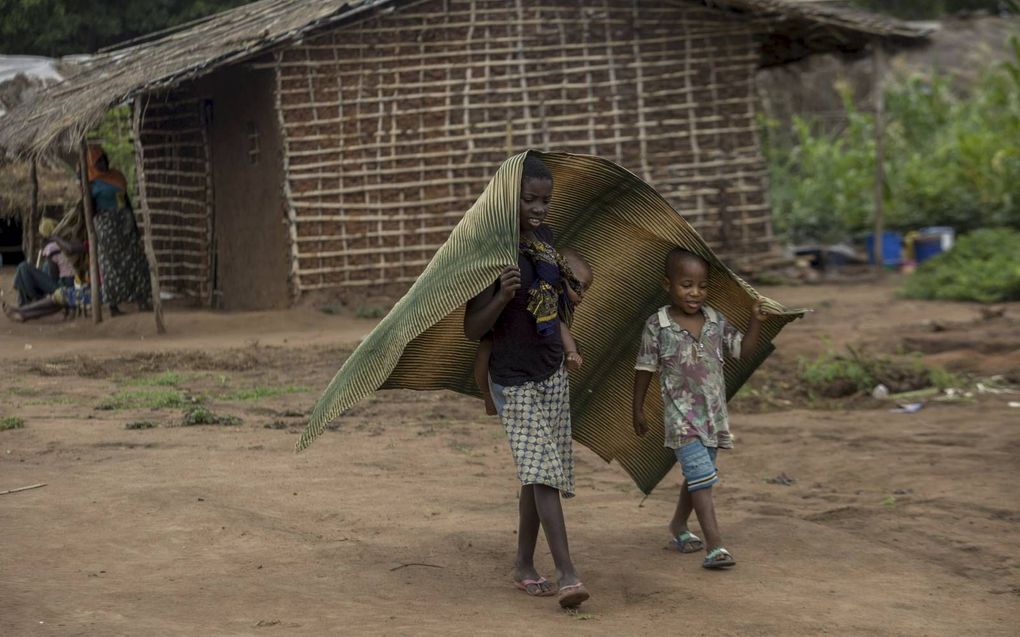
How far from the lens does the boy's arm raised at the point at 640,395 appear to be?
4.94m

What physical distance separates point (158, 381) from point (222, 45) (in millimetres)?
4272

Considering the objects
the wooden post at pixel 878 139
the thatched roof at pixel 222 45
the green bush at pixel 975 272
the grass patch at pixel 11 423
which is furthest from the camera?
the wooden post at pixel 878 139

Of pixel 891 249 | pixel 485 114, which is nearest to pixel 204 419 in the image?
pixel 485 114

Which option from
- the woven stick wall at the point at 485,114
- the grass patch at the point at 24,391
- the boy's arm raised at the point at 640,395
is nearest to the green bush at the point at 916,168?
the woven stick wall at the point at 485,114

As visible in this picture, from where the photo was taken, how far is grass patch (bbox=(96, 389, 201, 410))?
26.1 ft

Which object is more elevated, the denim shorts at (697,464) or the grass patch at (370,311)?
the denim shorts at (697,464)

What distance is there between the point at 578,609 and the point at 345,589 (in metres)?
0.79

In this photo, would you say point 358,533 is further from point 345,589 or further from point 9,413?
point 9,413

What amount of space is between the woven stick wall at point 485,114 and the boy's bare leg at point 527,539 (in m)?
9.08

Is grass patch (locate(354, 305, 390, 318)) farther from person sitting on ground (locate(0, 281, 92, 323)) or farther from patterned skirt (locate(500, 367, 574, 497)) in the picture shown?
patterned skirt (locate(500, 367, 574, 497))

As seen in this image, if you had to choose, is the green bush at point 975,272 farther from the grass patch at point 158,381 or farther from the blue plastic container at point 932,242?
the grass patch at point 158,381

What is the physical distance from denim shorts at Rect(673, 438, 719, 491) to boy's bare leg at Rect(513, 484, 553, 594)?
0.64 metres

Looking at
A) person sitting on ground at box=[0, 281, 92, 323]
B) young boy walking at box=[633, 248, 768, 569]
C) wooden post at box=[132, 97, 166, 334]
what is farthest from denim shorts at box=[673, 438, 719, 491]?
person sitting on ground at box=[0, 281, 92, 323]

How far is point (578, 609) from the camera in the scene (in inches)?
172
